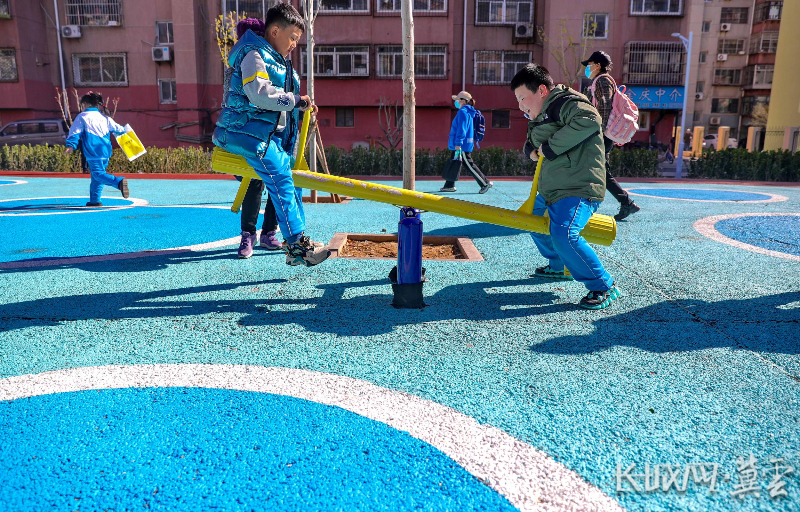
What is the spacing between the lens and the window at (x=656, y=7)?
29.2m

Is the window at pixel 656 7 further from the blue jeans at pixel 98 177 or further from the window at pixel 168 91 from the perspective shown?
the blue jeans at pixel 98 177

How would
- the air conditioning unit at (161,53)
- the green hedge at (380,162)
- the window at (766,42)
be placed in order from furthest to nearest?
the window at (766,42) → the air conditioning unit at (161,53) → the green hedge at (380,162)

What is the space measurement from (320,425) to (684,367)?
6.26 ft

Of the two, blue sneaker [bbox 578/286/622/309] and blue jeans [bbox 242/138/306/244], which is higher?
blue jeans [bbox 242/138/306/244]

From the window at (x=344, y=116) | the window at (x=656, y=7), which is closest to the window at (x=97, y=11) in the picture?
the window at (x=344, y=116)

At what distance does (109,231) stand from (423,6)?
23980 millimetres

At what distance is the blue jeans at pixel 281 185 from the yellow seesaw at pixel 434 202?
0.11 m

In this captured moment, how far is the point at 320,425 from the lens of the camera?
2.33m

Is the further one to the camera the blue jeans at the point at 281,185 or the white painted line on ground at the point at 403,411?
the blue jeans at the point at 281,185

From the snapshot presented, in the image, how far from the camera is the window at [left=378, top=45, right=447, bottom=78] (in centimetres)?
2736

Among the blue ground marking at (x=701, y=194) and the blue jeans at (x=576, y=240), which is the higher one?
the blue jeans at (x=576, y=240)

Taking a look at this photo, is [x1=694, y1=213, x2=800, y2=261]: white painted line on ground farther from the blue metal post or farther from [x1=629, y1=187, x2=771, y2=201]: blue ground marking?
the blue metal post

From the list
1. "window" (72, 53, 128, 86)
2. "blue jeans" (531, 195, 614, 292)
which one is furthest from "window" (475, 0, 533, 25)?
"blue jeans" (531, 195, 614, 292)

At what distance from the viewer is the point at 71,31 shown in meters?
28.2
